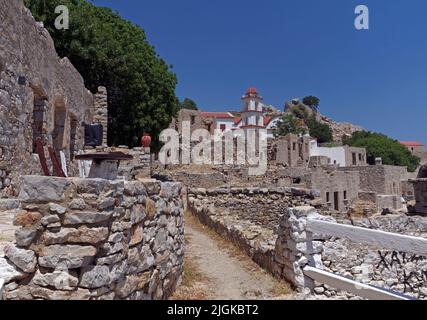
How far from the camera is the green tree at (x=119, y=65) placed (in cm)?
1631

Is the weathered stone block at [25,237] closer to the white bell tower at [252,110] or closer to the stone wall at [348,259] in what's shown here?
the stone wall at [348,259]

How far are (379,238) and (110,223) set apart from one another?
298 centimetres

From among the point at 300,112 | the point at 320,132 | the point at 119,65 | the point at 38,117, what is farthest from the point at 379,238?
the point at 300,112

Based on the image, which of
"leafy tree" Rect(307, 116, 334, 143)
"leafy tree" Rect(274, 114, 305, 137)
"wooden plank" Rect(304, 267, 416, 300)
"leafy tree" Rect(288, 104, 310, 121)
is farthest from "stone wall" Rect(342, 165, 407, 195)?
"leafy tree" Rect(288, 104, 310, 121)

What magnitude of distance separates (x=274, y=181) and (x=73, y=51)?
1384cm

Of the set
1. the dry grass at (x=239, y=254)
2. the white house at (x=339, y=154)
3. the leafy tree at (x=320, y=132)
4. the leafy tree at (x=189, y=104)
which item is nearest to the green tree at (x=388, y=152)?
the leafy tree at (x=320, y=132)

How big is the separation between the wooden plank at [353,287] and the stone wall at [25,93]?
5.28m

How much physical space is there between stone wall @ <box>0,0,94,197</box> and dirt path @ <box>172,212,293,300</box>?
12.0ft

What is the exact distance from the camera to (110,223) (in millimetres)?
3025

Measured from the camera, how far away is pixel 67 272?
2.75m

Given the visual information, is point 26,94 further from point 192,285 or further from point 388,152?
point 388,152
